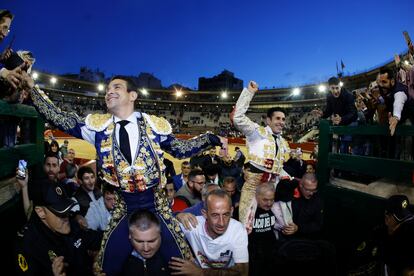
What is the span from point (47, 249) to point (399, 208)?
282 cm

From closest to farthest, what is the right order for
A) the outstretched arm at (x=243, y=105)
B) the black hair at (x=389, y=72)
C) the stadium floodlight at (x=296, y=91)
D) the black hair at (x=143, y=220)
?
1. the black hair at (x=143, y=220)
2. the outstretched arm at (x=243, y=105)
3. the black hair at (x=389, y=72)
4. the stadium floodlight at (x=296, y=91)

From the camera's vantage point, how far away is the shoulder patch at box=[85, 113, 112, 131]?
2.11 m

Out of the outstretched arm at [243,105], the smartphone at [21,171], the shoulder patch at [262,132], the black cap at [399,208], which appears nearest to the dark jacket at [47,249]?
the smartphone at [21,171]

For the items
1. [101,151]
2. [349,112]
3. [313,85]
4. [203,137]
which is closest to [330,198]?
[349,112]

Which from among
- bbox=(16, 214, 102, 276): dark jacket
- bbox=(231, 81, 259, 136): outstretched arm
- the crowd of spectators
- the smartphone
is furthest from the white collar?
bbox=(231, 81, 259, 136): outstretched arm

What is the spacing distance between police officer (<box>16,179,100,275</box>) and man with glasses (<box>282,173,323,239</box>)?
7.66ft

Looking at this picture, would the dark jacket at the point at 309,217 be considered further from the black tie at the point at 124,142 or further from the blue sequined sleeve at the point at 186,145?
the black tie at the point at 124,142

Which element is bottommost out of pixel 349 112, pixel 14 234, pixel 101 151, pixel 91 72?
pixel 14 234

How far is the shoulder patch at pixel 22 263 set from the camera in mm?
1879

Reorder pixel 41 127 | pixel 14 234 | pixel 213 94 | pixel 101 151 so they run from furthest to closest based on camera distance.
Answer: pixel 213 94, pixel 41 127, pixel 14 234, pixel 101 151

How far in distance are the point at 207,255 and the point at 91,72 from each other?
6581 cm

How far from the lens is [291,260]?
69.9 inches

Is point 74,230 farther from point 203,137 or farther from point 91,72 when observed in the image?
point 91,72

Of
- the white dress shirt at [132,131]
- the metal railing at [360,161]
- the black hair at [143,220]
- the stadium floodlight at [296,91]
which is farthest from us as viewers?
the stadium floodlight at [296,91]
